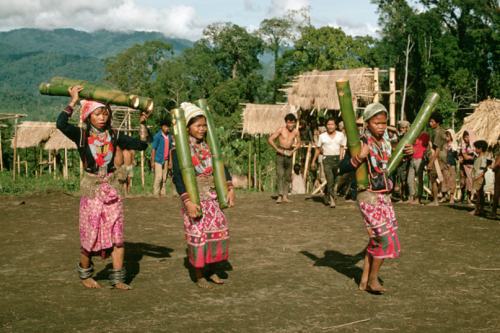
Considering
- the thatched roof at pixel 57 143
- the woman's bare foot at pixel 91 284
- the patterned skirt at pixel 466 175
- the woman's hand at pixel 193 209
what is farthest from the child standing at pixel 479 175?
the thatched roof at pixel 57 143

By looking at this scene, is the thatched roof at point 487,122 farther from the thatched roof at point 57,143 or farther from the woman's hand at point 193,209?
the thatched roof at point 57,143

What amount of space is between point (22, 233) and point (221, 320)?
17.2ft

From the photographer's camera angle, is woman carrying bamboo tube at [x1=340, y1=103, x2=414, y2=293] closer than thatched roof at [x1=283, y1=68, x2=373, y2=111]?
Yes

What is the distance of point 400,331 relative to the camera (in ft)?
12.5

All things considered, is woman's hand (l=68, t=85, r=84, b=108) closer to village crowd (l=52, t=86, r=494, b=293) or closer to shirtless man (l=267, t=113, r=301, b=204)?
village crowd (l=52, t=86, r=494, b=293)

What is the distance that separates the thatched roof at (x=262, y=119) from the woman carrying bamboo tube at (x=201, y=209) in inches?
468

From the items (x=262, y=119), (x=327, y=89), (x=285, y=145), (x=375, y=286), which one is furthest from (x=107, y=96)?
(x=262, y=119)

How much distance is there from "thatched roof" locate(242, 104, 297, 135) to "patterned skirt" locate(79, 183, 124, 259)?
40.6 ft

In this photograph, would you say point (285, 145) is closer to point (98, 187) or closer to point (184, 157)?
point (184, 157)

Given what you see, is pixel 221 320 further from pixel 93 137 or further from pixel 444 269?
pixel 444 269

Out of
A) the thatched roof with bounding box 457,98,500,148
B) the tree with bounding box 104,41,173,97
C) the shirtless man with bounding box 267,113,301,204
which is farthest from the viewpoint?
the tree with bounding box 104,41,173,97

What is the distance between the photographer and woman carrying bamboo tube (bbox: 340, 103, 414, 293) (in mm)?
4543

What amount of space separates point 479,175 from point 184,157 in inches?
274

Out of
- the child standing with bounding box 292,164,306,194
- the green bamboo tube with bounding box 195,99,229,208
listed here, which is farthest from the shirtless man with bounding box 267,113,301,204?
the green bamboo tube with bounding box 195,99,229,208
